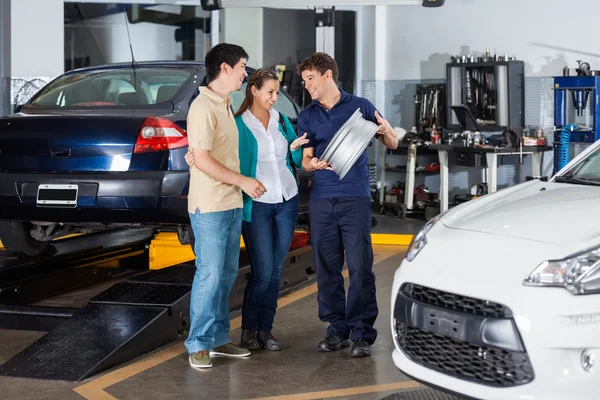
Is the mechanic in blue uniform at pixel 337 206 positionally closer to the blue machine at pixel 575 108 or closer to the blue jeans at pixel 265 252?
the blue jeans at pixel 265 252

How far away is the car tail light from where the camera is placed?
5559 mm

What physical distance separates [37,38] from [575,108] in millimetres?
6928

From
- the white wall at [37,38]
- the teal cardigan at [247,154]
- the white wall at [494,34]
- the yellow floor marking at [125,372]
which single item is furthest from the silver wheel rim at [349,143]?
the white wall at [37,38]

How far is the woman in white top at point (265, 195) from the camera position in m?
5.00

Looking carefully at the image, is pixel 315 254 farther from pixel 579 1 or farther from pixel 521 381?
pixel 579 1

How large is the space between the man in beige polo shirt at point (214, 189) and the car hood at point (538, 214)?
3.92 feet

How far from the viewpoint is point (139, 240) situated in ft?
25.9

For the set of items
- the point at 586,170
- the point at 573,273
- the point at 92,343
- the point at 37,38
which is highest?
the point at 37,38

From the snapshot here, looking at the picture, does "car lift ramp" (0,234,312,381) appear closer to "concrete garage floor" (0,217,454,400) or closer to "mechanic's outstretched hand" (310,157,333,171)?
"concrete garage floor" (0,217,454,400)

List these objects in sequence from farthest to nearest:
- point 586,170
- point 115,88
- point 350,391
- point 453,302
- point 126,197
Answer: point 115,88 < point 126,197 < point 350,391 < point 586,170 < point 453,302

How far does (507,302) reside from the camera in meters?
3.25

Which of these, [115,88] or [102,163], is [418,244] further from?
[115,88]

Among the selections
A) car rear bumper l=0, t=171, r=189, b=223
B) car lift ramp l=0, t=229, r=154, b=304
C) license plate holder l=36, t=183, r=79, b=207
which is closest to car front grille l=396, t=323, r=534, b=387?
car rear bumper l=0, t=171, r=189, b=223

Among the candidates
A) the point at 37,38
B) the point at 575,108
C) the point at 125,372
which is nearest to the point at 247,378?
the point at 125,372
